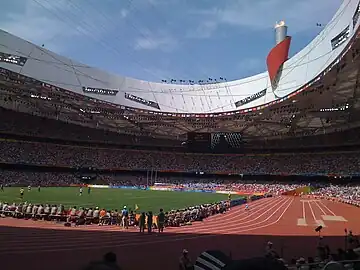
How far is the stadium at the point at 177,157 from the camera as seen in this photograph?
1678 cm

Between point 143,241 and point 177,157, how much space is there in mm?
57447

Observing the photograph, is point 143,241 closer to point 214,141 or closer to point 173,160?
point 214,141

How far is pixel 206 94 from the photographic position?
197 ft

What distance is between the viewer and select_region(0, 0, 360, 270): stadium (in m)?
16.8

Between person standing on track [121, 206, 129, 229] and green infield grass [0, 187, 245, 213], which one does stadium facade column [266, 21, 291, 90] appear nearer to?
green infield grass [0, 187, 245, 213]

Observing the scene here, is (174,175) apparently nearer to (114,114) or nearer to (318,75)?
(114,114)

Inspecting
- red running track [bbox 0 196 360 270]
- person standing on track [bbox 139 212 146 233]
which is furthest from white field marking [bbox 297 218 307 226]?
person standing on track [bbox 139 212 146 233]

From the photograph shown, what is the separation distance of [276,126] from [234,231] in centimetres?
4374

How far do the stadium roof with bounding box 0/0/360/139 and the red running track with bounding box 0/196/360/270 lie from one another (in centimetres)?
1534

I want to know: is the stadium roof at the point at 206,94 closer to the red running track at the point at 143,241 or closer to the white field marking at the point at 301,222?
the white field marking at the point at 301,222

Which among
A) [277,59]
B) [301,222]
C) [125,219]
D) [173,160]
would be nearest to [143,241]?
[125,219]

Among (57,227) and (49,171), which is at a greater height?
(49,171)

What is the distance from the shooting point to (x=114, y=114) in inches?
2285

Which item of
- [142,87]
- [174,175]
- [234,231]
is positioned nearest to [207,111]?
[142,87]
